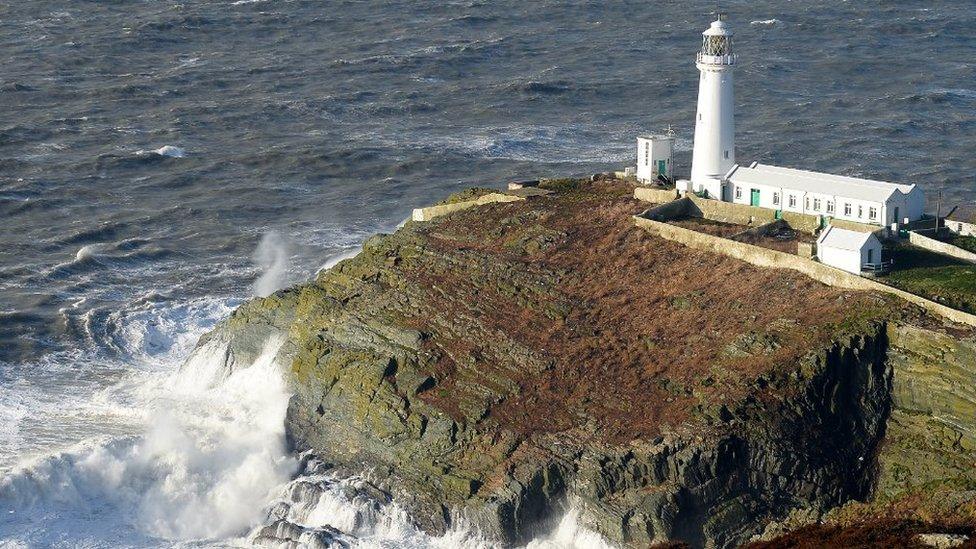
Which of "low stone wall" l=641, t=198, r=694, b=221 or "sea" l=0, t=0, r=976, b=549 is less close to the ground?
"low stone wall" l=641, t=198, r=694, b=221

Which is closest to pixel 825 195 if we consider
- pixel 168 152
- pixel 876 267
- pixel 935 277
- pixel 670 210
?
pixel 876 267

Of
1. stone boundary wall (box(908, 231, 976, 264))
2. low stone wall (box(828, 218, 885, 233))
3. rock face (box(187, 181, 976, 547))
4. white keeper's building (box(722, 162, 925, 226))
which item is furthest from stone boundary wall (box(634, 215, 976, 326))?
stone boundary wall (box(908, 231, 976, 264))

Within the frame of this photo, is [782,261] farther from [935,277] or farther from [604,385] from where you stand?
[604,385]

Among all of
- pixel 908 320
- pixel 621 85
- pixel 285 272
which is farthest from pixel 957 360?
pixel 621 85

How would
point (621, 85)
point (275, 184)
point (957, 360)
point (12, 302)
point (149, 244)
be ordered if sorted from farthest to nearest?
point (621, 85)
point (275, 184)
point (149, 244)
point (12, 302)
point (957, 360)

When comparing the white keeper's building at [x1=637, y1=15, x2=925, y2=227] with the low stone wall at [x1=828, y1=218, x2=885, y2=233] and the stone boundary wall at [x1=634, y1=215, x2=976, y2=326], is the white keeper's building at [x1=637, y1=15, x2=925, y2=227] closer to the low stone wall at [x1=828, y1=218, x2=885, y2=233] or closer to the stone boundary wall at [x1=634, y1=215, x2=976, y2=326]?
the low stone wall at [x1=828, y1=218, x2=885, y2=233]

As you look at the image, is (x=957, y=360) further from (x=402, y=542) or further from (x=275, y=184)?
(x=275, y=184)

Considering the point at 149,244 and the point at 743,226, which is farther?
the point at 149,244
